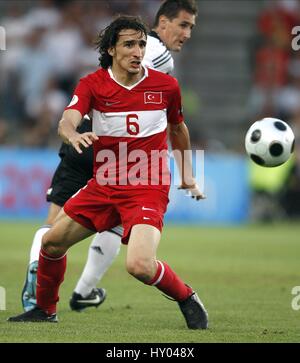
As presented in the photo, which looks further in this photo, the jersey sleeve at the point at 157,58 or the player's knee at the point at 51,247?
the jersey sleeve at the point at 157,58

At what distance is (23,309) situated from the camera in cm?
753

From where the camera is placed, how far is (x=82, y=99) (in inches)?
263

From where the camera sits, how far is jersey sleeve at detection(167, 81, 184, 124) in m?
6.98

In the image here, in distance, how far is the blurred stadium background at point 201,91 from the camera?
18.0 metres

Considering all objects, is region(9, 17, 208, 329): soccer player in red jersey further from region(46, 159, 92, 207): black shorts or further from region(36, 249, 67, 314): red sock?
region(46, 159, 92, 207): black shorts

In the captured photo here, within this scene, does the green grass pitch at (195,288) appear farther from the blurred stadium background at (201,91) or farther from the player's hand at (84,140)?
the blurred stadium background at (201,91)

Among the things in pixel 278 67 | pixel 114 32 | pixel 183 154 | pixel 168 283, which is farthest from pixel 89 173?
pixel 278 67

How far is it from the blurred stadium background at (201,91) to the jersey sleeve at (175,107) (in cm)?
904

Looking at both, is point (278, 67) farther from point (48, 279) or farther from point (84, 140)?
point (84, 140)

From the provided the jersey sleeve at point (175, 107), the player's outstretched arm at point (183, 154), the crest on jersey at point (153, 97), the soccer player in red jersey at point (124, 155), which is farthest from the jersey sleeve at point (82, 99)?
the player's outstretched arm at point (183, 154)

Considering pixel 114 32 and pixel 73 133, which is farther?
pixel 114 32

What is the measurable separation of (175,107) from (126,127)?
18.2 inches

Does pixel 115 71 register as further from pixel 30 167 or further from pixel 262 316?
pixel 30 167

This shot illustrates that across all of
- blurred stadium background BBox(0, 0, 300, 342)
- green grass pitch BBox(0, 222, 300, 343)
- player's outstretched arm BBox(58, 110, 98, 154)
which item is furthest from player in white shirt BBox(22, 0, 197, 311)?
blurred stadium background BBox(0, 0, 300, 342)
